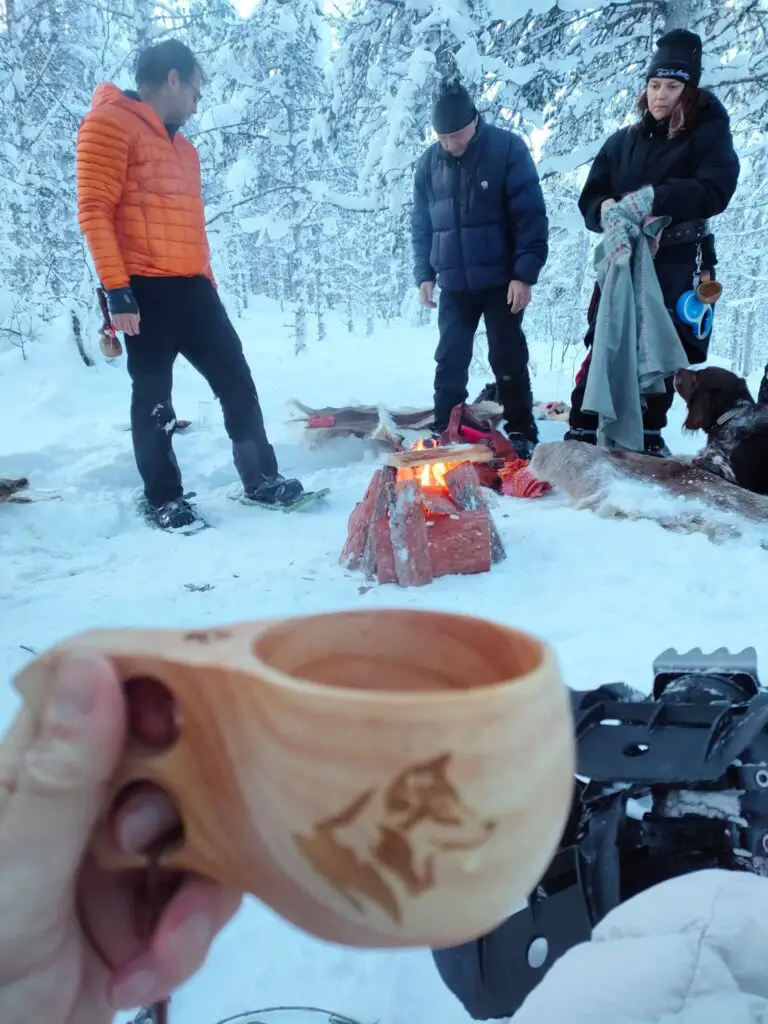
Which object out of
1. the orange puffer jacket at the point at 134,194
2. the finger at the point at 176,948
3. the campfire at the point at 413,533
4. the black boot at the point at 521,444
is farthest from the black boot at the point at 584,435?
the finger at the point at 176,948

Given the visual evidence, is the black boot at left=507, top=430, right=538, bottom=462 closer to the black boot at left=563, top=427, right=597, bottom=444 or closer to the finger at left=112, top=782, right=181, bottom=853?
the black boot at left=563, top=427, right=597, bottom=444

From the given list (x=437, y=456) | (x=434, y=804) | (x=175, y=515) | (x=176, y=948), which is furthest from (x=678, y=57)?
(x=176, y=948)

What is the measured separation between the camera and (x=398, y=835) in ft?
1.55

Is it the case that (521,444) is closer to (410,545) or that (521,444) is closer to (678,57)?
(410,545)

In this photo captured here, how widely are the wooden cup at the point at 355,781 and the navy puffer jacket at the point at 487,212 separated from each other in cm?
415

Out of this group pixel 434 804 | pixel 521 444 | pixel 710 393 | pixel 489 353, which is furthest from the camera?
pixel 521 444

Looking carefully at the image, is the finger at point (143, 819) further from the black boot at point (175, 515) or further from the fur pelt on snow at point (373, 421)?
the fur pelt on snow at point (373, 421)

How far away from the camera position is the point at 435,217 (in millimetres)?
4566

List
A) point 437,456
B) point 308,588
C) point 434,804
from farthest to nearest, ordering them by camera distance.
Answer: point 437,456, point 308,588, point 434,804

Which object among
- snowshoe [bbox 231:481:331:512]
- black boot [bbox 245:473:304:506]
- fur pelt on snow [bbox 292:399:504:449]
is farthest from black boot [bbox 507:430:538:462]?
black boot [bbox 245:473:304:506]

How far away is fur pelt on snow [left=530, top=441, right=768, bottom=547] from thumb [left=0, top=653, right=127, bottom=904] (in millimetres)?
3184

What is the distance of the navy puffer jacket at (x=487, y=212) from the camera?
432cm

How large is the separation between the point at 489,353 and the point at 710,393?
4.75 feet

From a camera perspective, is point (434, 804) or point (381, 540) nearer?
point (434, 804)
